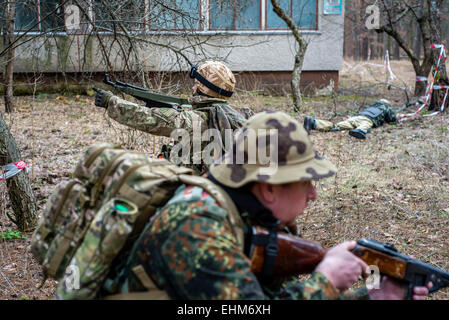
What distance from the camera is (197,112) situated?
13.7 feet

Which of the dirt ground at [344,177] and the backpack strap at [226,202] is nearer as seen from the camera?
the backpack strap at [226,202]

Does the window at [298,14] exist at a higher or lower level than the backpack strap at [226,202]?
higher

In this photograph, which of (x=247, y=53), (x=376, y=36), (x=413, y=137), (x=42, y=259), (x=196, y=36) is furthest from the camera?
(x=376, y=36)

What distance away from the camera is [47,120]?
9.93 metres

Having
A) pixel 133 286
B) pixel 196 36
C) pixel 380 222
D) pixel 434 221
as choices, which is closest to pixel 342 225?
pixel 380 222

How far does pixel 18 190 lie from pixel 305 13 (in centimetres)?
1119

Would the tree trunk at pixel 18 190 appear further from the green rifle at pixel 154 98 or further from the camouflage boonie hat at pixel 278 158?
the camouflage boonie hat at pixel 278 158

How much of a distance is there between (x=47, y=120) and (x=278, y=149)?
8901mm

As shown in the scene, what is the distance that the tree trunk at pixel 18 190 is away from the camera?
4.23 metres

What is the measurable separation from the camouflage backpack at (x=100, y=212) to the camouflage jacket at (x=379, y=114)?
8.09 m

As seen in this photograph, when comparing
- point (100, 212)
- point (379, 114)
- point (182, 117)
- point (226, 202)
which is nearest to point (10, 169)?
point (182, 117)

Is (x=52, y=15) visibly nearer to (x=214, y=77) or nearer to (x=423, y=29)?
(x=214, y=77)

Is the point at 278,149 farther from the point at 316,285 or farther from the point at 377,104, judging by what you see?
the point at 377,104

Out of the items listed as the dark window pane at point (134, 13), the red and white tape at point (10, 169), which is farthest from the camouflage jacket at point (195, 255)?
the dark window pane at point (134, 13)
